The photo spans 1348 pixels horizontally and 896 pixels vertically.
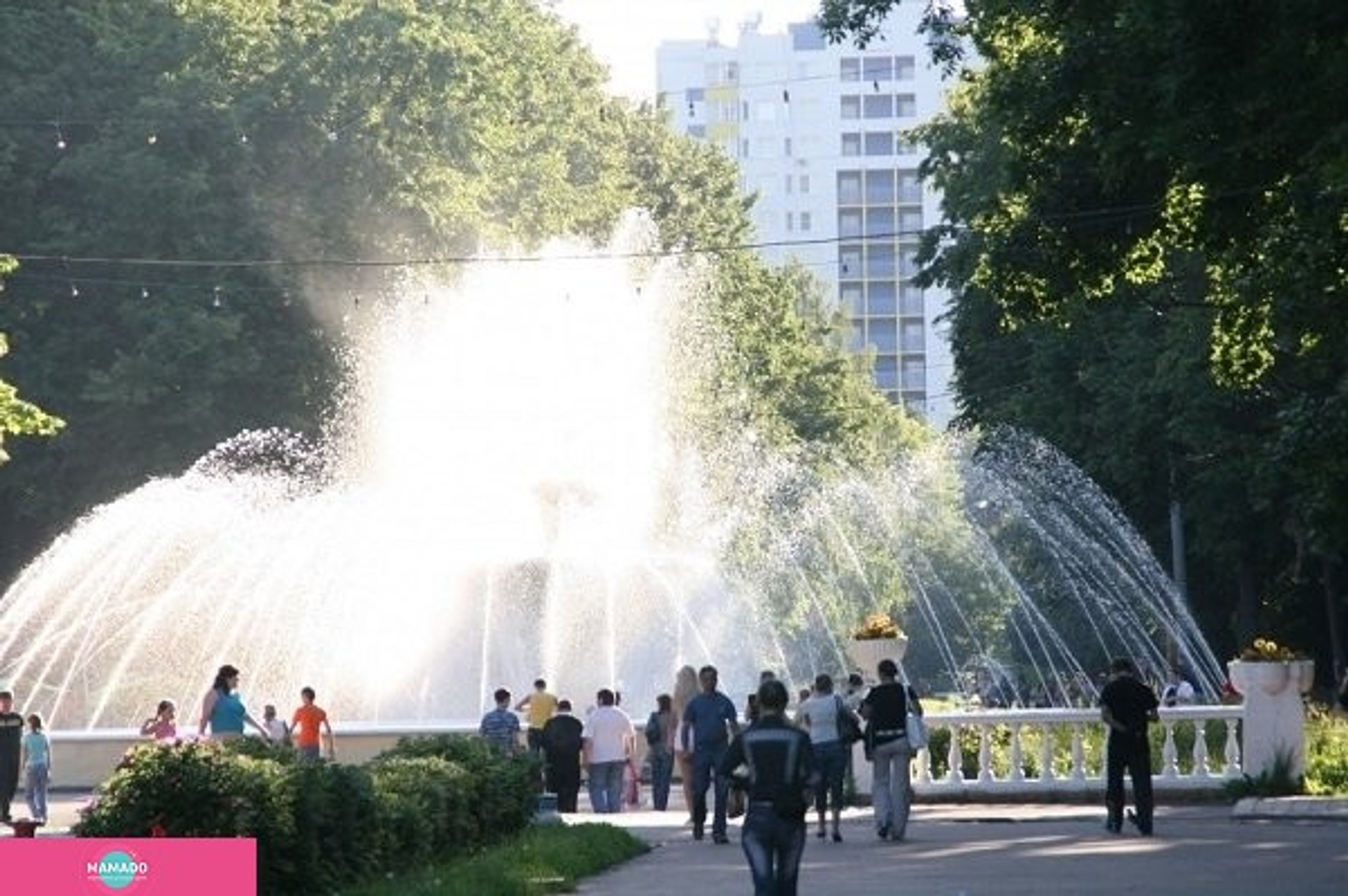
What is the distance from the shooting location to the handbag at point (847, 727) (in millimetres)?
29188

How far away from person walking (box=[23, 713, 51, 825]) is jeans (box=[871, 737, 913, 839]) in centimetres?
1093

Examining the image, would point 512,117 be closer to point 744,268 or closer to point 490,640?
point 744,268

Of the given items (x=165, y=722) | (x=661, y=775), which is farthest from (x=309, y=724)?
(x=661, y=775)

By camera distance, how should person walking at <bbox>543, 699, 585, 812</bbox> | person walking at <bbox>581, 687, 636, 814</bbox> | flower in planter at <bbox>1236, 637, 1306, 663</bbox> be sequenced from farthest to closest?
1. person walking at <bbox>543, 699, 585, 812</bbox>
2. person walking at <bbox>581, 687, 636, 814</bbox>
3. flower in planter at <bbox>1236, 637, 1306, 663</bbox>

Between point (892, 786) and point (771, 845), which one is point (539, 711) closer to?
point (892, 786)

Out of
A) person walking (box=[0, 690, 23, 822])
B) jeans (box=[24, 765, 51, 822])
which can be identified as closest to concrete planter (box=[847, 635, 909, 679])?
jeans (box=[24, 765, 51, 822])

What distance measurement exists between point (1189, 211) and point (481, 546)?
17.6 meters

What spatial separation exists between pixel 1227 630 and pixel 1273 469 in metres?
38.5

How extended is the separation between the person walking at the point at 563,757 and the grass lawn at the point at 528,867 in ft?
22.8

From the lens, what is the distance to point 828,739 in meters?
29.2

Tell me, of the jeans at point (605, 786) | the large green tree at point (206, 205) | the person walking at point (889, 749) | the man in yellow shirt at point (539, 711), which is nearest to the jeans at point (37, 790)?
the man in yellow shirt at point (539, 711)

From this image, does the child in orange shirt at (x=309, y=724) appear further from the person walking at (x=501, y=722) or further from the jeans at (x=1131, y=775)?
the jeans at (x=1131, y=775)

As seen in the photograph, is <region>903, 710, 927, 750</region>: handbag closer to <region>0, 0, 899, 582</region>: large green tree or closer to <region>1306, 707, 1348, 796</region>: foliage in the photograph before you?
<region>1306, 707, 1348, 796</region>: foliage

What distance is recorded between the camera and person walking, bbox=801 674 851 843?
2847 centimetres
